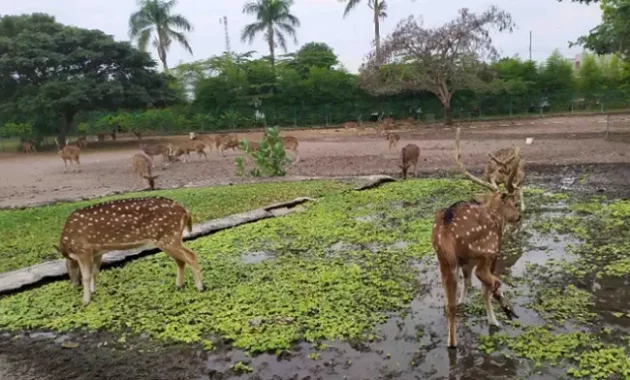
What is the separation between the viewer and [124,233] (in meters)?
6.95

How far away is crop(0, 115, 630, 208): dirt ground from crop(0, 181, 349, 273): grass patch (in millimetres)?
1911

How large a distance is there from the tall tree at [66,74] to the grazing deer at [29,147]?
1.46 meters

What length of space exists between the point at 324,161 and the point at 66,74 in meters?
19.4

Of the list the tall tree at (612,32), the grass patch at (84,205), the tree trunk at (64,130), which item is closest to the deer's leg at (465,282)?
the grass patch at (84,205)

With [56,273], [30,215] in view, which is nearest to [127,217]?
[56,273]

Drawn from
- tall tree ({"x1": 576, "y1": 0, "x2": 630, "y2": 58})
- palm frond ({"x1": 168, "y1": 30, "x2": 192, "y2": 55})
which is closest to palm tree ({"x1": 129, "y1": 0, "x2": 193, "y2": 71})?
palm frond ({"x1": 168, "y1": 30, "x2": 192, "y2": 55})

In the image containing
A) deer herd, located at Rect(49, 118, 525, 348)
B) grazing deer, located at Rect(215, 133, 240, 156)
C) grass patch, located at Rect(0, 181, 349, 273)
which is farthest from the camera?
grazing deer, located at Rect(215, 133, 240, 156)

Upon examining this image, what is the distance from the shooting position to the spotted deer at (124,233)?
6883 mm

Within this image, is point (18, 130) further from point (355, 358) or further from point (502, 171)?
point (355, 358)

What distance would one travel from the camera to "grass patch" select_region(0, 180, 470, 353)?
229 inches

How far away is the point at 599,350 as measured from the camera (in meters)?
4.90

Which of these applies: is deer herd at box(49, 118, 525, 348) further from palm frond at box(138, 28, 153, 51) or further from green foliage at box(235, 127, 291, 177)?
palm frond at box(138, 28, 153, 51)

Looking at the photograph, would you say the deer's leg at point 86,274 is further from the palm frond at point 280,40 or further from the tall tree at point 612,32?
the palm frond at point 280,40

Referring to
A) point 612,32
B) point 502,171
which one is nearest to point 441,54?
point 612,32
